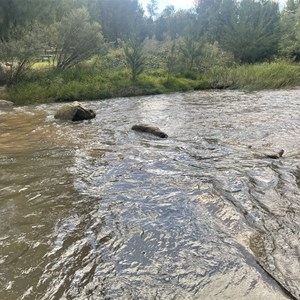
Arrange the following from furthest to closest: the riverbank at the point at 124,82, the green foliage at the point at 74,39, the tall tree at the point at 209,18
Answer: the tall tree at the point at 209,18
the green foliage at the point at 74,39
the riverbank at the point at 124,82

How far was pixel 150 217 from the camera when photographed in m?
4.13

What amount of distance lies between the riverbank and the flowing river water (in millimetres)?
8685

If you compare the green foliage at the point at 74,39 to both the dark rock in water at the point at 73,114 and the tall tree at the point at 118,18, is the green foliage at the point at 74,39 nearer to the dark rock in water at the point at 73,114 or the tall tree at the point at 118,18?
the dark rock in water at the point at 73,114

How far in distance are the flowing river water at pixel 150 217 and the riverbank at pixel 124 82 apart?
8.68 meters

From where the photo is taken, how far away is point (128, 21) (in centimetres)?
4819

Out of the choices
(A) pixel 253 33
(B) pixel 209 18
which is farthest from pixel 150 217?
(B) pixel 209 18

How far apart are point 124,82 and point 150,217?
15.6 metres

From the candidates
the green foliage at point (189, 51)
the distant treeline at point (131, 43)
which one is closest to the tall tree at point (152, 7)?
the distant treeline at point (131, 43)

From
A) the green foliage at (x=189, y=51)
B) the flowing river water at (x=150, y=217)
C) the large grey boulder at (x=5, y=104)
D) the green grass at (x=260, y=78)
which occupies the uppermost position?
the flowing river water at (x=150, y=217)

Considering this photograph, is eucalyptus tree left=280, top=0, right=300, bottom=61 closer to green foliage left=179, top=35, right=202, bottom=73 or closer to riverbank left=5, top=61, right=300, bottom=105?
riverbank left=5, top=61, right=300, bottom=105

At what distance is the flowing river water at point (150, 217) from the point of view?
2943 millimetres

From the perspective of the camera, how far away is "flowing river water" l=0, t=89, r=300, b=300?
2943 mm

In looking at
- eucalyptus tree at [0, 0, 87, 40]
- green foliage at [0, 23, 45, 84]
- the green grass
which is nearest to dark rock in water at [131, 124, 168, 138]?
green foliage at [0, 23, 45, 84]

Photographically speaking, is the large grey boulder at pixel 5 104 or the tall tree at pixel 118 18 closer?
the large grey boulder at pixel 5 104
